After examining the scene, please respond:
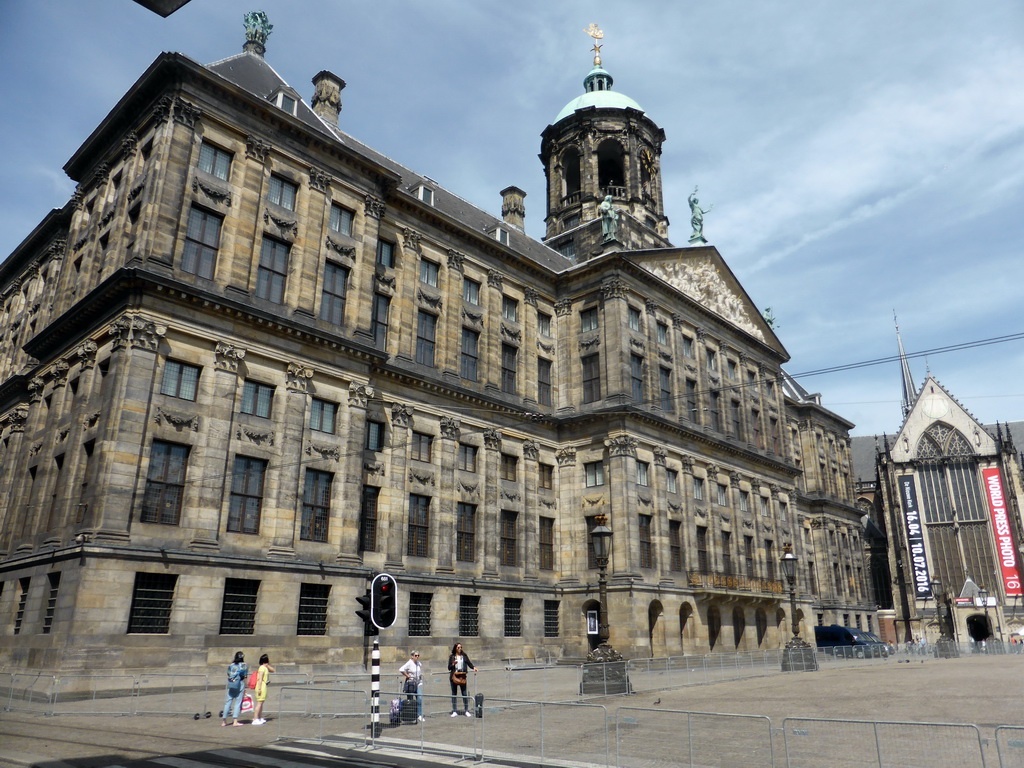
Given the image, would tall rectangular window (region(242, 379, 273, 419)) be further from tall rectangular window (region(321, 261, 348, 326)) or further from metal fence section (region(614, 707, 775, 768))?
metal fence section (region(614, 707, 775, 768))

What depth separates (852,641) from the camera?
52.0 m

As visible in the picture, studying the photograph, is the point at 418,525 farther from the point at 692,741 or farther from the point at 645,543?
the point at 692,741

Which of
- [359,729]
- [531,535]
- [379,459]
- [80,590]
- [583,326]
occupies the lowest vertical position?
[359,729]

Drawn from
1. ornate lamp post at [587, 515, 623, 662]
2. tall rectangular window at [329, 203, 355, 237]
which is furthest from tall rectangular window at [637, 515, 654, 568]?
tall rectangular window at [329, 203, 355, 237]

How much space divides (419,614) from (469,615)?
325 centimetres

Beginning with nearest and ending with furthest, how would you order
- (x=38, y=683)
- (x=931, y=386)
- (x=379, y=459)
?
(x=38, y=683), (x=379, y=459), (x=931, y=386)

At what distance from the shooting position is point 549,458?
42.0 m

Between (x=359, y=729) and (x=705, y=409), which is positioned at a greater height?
(x=705, y=409)

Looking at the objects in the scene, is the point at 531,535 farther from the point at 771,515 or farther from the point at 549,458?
the point at 771,515

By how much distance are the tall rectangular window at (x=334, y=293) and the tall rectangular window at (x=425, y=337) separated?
203 inches

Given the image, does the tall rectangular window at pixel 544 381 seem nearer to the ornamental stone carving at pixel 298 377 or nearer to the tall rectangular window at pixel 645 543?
the tall rectangular window at pixel 645 543

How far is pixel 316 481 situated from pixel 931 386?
270 ft

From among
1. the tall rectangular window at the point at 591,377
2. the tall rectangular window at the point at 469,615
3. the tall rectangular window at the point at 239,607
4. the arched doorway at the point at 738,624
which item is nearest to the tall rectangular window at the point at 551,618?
the tall rectangular window at the point at 469,615

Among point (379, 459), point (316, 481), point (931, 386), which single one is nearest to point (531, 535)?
point (379, 459)
